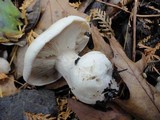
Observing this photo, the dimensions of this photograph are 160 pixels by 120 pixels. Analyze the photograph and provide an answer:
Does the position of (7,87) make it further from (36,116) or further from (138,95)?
(138,95)

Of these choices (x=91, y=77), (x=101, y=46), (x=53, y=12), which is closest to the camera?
(x=91, y=77)

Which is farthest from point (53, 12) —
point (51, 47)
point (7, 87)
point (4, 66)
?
point (7, 87)

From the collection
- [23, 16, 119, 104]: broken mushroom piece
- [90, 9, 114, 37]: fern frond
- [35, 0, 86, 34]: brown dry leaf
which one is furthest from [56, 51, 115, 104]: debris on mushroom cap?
[35, 0, 86, 34]: brown dry leaf

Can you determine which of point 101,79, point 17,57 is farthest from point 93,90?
point 17,57

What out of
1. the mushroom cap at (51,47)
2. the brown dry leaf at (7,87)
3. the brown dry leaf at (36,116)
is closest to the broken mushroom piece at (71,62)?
the mushroom cap at (51,47)

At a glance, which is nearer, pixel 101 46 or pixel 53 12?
pixel 101 46
